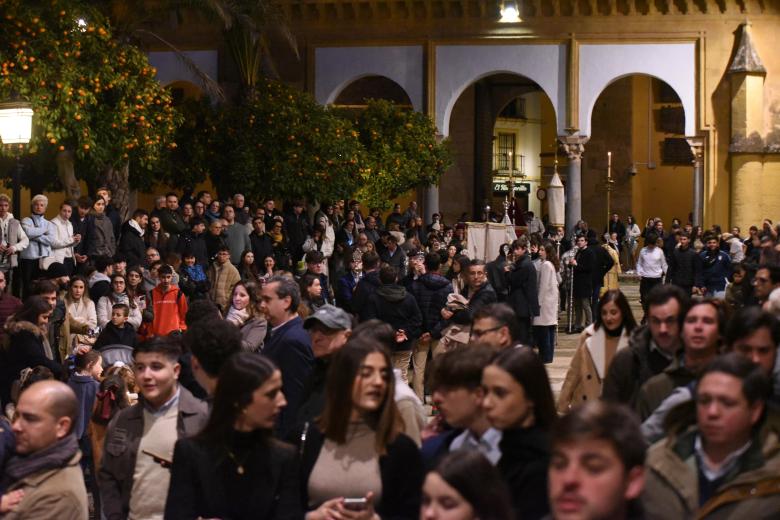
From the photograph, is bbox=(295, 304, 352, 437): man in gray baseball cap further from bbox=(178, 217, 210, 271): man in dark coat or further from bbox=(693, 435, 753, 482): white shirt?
bbox=(178, 217, 210, 271): man in dark coat

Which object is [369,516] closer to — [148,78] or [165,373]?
[165,373]

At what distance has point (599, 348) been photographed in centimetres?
877

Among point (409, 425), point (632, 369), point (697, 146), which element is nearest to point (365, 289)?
point (632, 369)

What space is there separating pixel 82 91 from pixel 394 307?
23.6 feet

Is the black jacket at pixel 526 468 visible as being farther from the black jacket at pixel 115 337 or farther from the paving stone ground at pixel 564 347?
the black jacket at pixel 115 337

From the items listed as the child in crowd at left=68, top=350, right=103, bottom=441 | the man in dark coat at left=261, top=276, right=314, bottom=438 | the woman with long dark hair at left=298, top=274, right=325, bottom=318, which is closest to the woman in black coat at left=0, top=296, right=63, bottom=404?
the child in crowd at left=68, top=350, right=103, bottom=441

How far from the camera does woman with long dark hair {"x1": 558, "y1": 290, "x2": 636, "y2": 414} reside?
8656 mm

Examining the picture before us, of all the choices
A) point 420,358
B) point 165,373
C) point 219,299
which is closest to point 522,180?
point 219,299

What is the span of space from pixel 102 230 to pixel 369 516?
47.8 ft

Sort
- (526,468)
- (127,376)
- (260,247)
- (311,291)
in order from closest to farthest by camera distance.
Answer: (526,468) < (127,376) < (311,291) < (260,247)

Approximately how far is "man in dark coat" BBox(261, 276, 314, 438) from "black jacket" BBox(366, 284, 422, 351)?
6.48 meters

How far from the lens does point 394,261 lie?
2388cm

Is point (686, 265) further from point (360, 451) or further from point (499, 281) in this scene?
point (360, 451)

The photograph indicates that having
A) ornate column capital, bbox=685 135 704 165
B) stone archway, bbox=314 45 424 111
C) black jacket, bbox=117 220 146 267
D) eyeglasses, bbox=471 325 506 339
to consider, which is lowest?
eyeglasses, bbox=471 325 506 339
